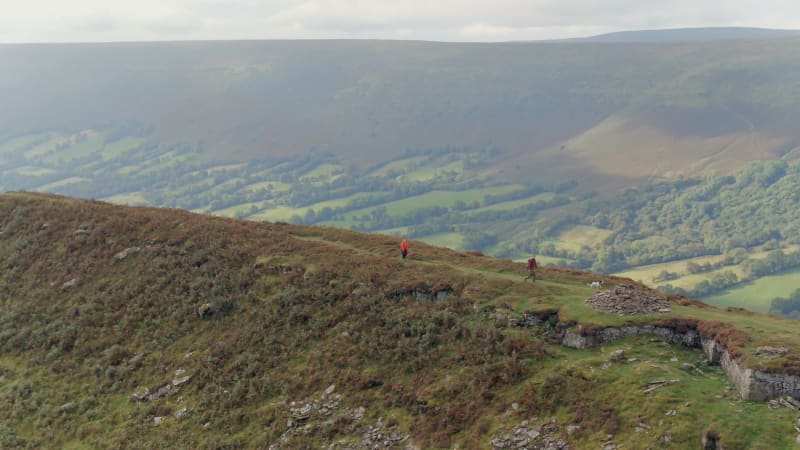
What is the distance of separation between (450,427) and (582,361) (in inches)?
315

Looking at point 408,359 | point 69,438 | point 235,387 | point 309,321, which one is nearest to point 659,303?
point 408,359

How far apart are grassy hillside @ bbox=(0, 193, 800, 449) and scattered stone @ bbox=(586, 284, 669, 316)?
0.78m

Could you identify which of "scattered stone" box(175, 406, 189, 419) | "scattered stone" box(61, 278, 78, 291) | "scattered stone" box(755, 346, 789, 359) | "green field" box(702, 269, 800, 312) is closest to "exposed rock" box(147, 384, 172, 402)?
"scattered stone" box(175, 406, 189, 419)

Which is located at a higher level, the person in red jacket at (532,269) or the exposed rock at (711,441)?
the person in red jacket at (532,269)

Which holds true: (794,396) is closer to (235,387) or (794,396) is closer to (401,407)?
(401,407)

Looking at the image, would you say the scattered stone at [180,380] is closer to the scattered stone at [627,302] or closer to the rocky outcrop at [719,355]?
the rocky outcrop at [719,355]

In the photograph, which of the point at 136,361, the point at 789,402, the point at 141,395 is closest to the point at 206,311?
the point at 136,361

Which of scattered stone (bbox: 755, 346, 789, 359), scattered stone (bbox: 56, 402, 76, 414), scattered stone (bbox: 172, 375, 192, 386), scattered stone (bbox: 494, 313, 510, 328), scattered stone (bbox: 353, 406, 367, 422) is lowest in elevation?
scattered stone (bbox: 56, 402, 76, 414)

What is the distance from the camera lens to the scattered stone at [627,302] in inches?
1407

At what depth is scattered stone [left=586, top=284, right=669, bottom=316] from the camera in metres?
35.8

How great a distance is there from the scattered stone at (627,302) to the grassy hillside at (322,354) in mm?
782

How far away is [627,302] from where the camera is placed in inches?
1439

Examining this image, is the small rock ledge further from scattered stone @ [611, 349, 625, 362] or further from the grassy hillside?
scattered stone @ [611, 349, 625, 362]

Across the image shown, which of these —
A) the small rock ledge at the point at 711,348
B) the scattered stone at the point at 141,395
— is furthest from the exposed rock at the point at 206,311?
the small rock ledge at the point at 711,348
